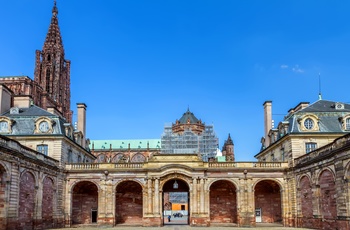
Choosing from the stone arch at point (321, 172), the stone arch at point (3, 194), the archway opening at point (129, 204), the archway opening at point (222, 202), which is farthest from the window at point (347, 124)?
the stone arch at point (3, 194)

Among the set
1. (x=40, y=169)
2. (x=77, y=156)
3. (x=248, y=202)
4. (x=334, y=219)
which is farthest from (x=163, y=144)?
(x=334, y=219)

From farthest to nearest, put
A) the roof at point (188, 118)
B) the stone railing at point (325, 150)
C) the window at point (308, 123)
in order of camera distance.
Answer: the roof at point (188, 118) < the window at point (308, 123) < the stone railing at point (325, 150)

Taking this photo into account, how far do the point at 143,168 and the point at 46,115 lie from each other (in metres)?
11.3

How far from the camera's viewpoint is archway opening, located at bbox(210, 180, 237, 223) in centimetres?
4631

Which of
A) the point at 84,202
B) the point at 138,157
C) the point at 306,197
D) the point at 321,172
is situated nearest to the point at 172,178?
the point at 84,202

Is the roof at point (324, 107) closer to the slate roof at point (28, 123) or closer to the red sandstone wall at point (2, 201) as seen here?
the slate roof at point (28, 123)

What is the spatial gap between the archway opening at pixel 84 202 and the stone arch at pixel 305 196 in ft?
71.3

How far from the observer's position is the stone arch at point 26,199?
103ft

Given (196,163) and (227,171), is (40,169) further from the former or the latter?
(227,171)

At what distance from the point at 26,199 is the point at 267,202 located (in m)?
25.7

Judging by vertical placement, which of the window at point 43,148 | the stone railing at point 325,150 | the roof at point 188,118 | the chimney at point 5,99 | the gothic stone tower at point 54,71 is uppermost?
the gothic stone tower at point 54,71

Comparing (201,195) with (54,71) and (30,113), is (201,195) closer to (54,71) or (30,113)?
(30,113)

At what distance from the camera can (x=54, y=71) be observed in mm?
98750

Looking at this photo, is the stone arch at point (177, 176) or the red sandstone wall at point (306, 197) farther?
the stone arch at point (177, 176)
